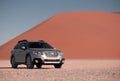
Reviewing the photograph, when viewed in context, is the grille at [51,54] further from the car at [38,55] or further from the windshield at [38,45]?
the windshield at [38,45]

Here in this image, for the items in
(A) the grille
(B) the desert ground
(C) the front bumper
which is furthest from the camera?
(A) the grille

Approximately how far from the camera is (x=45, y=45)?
27250 mm

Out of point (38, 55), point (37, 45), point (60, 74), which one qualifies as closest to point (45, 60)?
point (38, 55)

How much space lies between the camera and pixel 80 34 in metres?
112

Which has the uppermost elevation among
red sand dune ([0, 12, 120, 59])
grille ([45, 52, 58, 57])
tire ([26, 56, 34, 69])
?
red sand dune ([0, 12, 120, 59])

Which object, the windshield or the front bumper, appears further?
the windshield

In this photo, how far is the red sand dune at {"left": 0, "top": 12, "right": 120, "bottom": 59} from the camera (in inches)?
3997

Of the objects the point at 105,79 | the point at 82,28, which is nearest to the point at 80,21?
the point at 82,28

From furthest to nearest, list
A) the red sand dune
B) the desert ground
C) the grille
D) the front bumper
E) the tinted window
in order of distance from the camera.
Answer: the red sand dune
the tinted window
the grille
the front bumper
the desert ground

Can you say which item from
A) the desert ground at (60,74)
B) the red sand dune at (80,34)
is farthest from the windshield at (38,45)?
the red sand dune at (80,34)

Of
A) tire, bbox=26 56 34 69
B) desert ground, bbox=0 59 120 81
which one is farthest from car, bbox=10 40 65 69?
desert ground, bbox=0 59 120 81

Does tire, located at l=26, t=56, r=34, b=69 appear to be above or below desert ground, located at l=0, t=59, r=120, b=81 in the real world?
above

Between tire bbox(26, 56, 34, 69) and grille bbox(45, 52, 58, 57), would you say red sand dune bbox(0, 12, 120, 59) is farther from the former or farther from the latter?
grille bbox(45, 52, 58, 57)

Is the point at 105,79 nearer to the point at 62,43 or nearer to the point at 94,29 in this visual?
the point at 62,43
